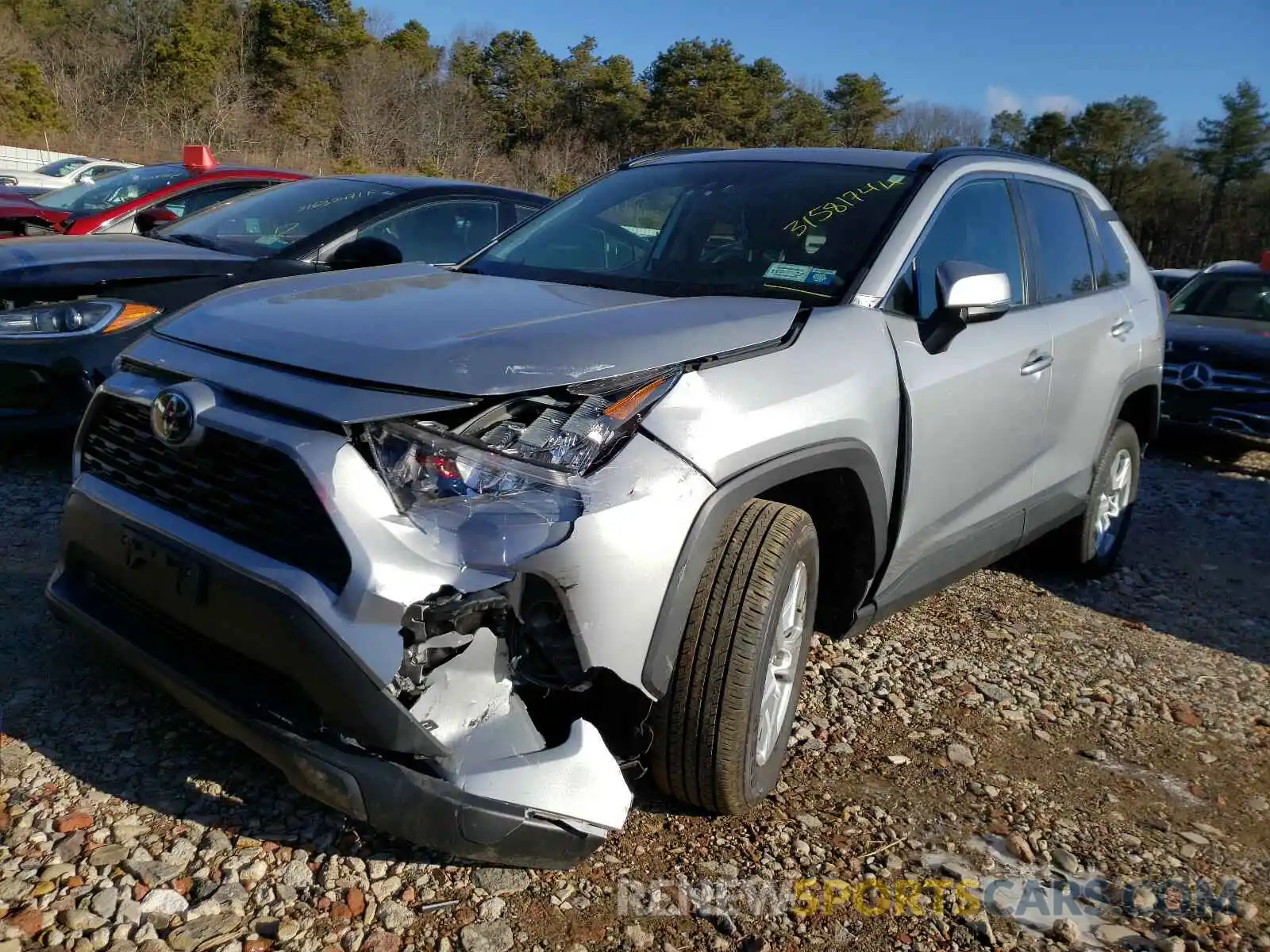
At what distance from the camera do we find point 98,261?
15.1 feet

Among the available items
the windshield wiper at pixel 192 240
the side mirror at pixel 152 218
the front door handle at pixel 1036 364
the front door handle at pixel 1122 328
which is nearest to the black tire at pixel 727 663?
the front door handle at pixel 1036 364

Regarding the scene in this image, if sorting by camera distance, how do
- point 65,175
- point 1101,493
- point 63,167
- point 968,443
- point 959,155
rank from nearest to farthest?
point 968,443, point 959,155, point 1101,493, point 65,175, point 63,167

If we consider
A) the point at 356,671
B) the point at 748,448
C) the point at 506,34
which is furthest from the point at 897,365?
the point at 506,34

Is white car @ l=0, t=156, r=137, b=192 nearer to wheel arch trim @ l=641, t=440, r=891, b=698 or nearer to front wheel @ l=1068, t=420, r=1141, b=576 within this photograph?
front wheel @ l=1068, t=420, r=1141, b=576

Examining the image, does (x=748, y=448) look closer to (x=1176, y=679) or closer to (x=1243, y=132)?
(x=1176, y=679)

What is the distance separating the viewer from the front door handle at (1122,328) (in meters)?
4.27

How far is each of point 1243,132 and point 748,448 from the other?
176ft

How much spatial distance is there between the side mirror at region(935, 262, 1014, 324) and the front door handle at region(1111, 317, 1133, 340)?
153 centimetres

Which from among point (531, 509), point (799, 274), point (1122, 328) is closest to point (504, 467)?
point (531, 509)

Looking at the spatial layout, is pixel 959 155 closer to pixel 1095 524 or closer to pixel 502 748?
pixel 1095 524

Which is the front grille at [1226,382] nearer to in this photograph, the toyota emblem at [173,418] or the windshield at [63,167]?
the toyota emblem at [173,418]

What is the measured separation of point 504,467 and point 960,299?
1523 mm

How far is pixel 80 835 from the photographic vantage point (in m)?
2.30

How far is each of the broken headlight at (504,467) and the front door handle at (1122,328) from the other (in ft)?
9.55
